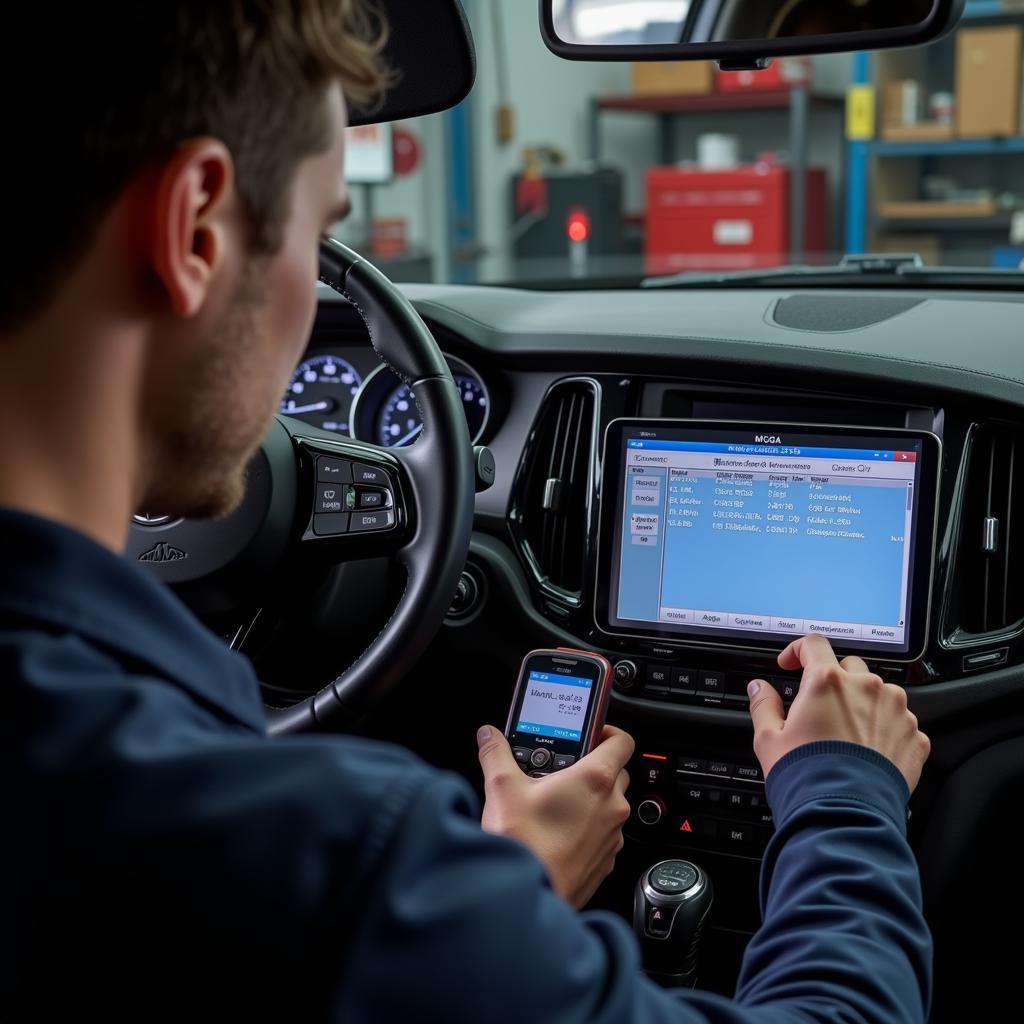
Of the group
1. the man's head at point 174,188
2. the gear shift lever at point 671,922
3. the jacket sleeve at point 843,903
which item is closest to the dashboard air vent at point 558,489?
the gear shift lever at point 671,922

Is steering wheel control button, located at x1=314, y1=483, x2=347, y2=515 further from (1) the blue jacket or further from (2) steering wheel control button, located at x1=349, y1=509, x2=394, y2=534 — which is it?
(1) the blue jacket

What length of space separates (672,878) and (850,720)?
38 cm

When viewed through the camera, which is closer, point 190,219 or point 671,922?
point 190,219

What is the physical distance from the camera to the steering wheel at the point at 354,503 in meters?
1.12

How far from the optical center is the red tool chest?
625 centimetres

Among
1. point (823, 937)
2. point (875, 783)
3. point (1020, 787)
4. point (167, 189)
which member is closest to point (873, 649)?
point (1020, 787)

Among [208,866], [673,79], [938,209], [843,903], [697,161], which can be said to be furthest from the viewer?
[697,161]

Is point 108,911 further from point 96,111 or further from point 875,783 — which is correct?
point 875,783

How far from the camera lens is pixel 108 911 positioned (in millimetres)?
453

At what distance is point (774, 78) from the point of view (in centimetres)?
641

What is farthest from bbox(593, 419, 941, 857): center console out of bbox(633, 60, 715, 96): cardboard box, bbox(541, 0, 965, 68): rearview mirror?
bbox(633, 60, 715, 96): cardboard box

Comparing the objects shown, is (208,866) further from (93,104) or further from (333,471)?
(333,471)

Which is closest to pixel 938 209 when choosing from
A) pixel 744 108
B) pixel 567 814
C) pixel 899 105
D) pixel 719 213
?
pixel 899 105

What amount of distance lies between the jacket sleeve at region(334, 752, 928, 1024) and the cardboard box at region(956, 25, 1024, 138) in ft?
17.1
